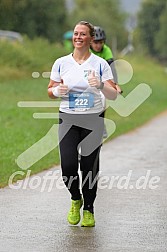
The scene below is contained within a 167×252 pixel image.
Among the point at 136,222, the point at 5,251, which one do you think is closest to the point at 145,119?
the point at 136,222

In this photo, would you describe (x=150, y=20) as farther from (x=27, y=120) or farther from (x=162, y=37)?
(x=27, y=120)

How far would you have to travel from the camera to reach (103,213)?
29.5ft

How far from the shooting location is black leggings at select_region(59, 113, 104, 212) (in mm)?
8078

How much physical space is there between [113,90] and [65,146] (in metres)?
0.70

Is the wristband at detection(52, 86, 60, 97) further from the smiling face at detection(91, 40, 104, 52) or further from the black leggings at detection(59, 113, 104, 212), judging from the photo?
the smiling face at detection(91, 40, 104, 52)

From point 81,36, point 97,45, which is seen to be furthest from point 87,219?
point 97,45

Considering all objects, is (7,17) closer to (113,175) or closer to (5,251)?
(113,175)

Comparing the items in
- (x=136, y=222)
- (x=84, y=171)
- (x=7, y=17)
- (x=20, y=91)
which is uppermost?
(x=84, y=171)

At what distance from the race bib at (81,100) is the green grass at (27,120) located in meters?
3.08

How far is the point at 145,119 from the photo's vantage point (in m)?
25.0

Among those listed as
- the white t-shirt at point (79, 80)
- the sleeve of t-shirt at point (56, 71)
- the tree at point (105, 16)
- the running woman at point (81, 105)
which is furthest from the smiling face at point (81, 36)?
the tree at point (105, 16)

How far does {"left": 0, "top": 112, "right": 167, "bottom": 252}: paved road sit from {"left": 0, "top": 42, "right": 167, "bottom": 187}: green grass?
0.94 meters

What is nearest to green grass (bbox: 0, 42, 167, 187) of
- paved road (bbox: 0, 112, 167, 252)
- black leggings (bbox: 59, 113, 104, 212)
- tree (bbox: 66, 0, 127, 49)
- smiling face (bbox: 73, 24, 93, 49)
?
paved road (bbox: 0, 112, 167, 252)

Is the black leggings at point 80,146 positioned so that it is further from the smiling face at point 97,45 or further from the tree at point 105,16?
the tree at point 105,16
